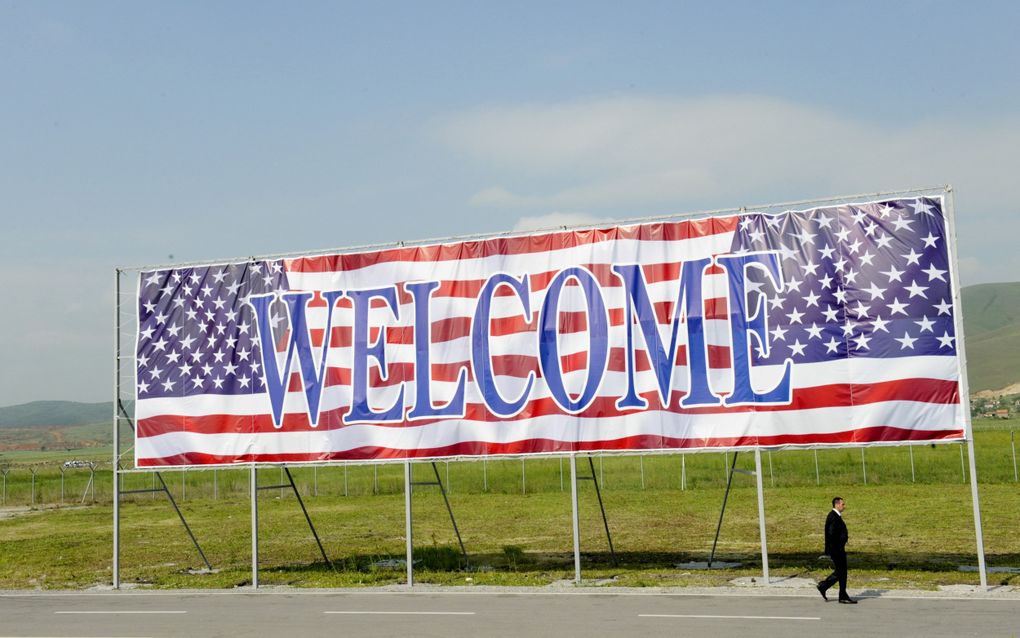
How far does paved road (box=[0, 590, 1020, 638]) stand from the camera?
16359 mm

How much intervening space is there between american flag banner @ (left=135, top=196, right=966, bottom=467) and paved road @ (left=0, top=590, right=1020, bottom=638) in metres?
3.59

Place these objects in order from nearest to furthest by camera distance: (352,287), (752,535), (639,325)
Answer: (639,325)
(352,287)
(752,535)

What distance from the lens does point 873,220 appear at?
69.1 feet

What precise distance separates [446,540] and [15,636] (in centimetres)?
1737

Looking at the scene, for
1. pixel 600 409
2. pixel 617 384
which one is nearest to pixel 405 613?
pixel 600 409

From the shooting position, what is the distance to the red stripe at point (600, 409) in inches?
803

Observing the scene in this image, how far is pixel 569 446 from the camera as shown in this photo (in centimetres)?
2255

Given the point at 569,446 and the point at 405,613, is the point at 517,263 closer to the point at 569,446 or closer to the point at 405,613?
the point at 569,446

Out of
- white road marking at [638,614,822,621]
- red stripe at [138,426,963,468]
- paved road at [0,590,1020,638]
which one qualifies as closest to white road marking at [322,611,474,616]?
paved road at [0,590,1020,638]

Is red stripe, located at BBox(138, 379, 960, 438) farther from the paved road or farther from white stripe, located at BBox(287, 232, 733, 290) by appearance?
the paved road

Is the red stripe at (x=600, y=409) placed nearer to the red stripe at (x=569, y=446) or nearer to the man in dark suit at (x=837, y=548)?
the red stripe at (x=569, y=446)

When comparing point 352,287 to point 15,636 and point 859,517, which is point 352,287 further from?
point 859,517

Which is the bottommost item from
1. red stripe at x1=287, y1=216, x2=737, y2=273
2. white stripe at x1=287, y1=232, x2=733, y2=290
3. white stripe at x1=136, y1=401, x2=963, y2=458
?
white stripe at x1=136, y1=401, x2=963, y2=458

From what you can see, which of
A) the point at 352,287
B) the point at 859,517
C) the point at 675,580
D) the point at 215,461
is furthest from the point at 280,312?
the point at 859,517
